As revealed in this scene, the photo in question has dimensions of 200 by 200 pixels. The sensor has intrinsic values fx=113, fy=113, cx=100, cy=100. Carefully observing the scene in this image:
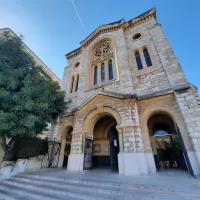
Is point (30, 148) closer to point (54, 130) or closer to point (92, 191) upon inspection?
point (54, 130)

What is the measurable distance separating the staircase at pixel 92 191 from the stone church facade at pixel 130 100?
2130mm

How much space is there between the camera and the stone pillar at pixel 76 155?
705cm

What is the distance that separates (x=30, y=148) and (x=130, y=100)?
7224 millimetres

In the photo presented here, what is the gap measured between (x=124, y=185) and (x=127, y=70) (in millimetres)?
7284

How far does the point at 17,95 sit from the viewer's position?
6.55 metres

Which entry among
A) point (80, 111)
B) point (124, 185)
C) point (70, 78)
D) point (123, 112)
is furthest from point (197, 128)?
point (70, 78)

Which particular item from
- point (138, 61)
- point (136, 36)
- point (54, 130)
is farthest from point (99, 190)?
point (136, 36)

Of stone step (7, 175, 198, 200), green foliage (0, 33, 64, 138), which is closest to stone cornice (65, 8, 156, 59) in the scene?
green foliage (0, 33, 64, 138)

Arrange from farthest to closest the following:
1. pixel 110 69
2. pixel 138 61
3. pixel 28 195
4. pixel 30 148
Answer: pixel 110 69 < pixel 138 61 < pixel 30 148 < pixel 28 195

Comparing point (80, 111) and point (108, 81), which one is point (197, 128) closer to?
point (108, 81)

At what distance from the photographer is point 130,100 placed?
705 centimetres

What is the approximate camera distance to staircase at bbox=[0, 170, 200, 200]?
2971mm

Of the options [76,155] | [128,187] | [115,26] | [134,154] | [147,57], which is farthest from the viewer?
[115,26]

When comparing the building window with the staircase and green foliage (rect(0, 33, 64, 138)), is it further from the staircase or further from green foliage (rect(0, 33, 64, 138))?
the staircase
